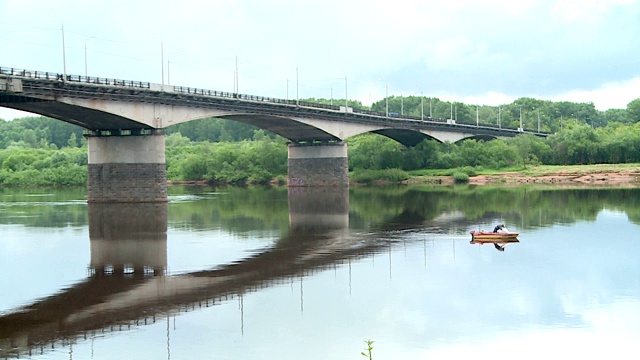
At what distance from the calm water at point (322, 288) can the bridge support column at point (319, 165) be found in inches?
1843

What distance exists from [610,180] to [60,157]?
257 feet

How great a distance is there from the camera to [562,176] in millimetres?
103375

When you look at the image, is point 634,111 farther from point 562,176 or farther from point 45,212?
point 45,212

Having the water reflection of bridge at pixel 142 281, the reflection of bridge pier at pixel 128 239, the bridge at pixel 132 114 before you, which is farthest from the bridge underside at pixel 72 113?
the water reflection of bridge at pixel 142 281

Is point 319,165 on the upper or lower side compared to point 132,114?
lower

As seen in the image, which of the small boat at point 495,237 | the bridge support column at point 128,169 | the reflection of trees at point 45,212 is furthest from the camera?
the bridge support column at point 128,169

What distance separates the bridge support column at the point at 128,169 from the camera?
68.4m

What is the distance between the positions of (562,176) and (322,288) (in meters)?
80.7

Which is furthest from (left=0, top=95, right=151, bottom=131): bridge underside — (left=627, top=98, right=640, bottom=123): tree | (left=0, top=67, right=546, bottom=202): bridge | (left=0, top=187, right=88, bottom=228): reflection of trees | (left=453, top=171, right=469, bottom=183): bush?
(left=627, top=98, right=640, bottom=123): tree

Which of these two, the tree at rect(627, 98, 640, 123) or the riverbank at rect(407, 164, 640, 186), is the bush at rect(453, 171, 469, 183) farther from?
the tree at rect(627, 98, 640, 123)

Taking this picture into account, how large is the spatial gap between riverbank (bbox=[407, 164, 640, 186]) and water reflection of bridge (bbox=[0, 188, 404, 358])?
55157 mm

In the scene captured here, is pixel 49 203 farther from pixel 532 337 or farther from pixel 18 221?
pixel 532 337

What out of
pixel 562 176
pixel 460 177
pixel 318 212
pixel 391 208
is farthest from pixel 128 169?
pixel 562 176

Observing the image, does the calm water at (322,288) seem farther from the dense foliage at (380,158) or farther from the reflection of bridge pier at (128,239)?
the dense foliage at (380,158)
